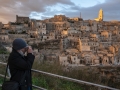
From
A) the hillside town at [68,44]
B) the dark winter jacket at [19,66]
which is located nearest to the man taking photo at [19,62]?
the dark winter jacket at [19,66]

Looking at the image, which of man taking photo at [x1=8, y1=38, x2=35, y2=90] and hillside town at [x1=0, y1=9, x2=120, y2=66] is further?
hillside town at [x1=0, y1=9, x2=120, y2=66]

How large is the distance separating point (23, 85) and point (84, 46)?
34.6m

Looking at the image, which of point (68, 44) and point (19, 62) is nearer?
point (19, 62)

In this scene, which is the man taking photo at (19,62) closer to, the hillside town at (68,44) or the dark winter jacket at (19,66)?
the dark winter jacket at (19,66)

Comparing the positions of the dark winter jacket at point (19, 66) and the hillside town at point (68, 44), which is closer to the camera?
the dark winter jacket at point (19, 66)

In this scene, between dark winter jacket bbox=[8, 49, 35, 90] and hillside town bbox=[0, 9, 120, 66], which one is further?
hillside town bbox=[0, 9, 120, 66]

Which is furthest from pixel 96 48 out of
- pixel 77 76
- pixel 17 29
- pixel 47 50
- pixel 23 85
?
pixel 23 85

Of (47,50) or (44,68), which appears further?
(47,50)

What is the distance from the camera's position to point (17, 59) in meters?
3.09

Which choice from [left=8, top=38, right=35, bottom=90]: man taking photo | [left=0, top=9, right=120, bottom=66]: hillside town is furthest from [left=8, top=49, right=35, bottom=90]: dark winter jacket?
[left=0, top=9, right=120, bottom=66]: hillside town

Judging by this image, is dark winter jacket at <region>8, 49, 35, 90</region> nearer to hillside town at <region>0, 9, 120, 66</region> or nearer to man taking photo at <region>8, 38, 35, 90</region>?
man taking photo at <region>8, 38, 35, 90</region>

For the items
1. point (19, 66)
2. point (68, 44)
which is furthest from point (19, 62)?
point (68, 44)

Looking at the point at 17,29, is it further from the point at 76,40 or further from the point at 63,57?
the point at 63,57

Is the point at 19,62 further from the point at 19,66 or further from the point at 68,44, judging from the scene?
the point at 68,44
